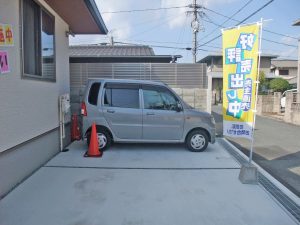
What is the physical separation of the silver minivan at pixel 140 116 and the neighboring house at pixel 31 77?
863 mm

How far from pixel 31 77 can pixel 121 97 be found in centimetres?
234

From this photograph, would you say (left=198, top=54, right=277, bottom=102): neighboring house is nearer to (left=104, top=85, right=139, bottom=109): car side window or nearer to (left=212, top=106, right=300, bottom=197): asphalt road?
(left=212, top=106, right=300, bottom=197): asphalt road

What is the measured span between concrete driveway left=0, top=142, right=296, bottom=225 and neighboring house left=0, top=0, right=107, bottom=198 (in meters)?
0.39

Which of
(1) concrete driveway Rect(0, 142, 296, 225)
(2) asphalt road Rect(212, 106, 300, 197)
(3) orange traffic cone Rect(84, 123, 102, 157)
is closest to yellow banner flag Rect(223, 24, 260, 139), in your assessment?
(1) concrete driveway Rect(0, 142, 296, 225)

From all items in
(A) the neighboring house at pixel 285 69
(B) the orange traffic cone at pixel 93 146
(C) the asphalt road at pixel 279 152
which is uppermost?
(A) the neighboring house at pixel 285 69

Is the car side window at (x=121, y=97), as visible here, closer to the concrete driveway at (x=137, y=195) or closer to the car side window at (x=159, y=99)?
the car side window at (x=159, y=99)

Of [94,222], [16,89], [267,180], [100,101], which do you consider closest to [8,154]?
[16,89]

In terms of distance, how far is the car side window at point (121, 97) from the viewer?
21.9ft

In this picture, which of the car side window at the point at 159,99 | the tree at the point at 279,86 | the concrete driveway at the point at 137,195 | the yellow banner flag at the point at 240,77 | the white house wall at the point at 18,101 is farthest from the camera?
the tree at the point at 279,86

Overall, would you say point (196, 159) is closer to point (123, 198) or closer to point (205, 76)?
point (123, 198)

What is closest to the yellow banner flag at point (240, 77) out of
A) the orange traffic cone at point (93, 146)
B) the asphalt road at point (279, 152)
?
the asphalt road at point (279, 152)

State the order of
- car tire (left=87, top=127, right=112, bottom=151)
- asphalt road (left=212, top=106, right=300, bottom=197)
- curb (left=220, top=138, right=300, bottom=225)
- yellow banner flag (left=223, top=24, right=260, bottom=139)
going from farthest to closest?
1. car tire (left=87, top=127, right=112, bottom=151)
2. asphalt road (left=212, top=106, right=300, bottom=197)
3. yellow banner flag (left=223, top=24, right=260, bottom=139)
4. curb (left=220, top=138, right=300, bottom=225)

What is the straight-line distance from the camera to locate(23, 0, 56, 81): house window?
15.7 ft

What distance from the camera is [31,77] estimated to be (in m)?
4.78
